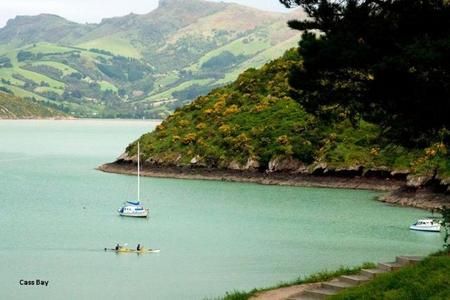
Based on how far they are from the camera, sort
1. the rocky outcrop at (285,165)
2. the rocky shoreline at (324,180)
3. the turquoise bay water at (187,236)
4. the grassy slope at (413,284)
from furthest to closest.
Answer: the rocky outcrop at (285,165), the rocky shoreline at (324,180), the turquoise bay water at (187,236), the grassy slope at (413,284)

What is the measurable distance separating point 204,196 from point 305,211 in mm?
20014

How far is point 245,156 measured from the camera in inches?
5231

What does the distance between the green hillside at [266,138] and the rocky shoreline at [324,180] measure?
1249mm

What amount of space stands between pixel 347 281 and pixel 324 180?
90.4 metres

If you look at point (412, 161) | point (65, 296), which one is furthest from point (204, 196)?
point (65, 296)

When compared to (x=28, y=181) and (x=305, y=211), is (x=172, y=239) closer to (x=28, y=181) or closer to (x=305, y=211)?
(x=305, y=211)

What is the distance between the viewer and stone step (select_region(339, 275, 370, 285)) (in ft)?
103

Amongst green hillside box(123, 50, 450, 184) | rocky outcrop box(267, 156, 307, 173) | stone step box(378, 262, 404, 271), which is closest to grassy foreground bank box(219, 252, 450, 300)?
stone step box(378, 262, 404, 271)

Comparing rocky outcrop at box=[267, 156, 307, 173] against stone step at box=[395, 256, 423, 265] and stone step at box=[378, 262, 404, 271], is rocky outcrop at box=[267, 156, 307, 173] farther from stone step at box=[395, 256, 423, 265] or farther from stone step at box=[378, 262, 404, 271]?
stone step at box=[395, 256, 423, 265]

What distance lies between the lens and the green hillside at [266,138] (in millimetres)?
121438

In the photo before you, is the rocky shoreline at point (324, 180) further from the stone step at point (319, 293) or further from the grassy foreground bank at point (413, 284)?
the grassy foreground bank at point (413, 284)

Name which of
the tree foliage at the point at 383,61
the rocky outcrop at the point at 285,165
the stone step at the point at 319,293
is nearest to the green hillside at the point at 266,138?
the rocky outcrop at the point at 285,165

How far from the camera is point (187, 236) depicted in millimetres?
79750

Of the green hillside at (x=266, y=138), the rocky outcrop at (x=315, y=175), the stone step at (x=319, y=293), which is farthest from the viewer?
the green hillside at (x=266, y=138)
